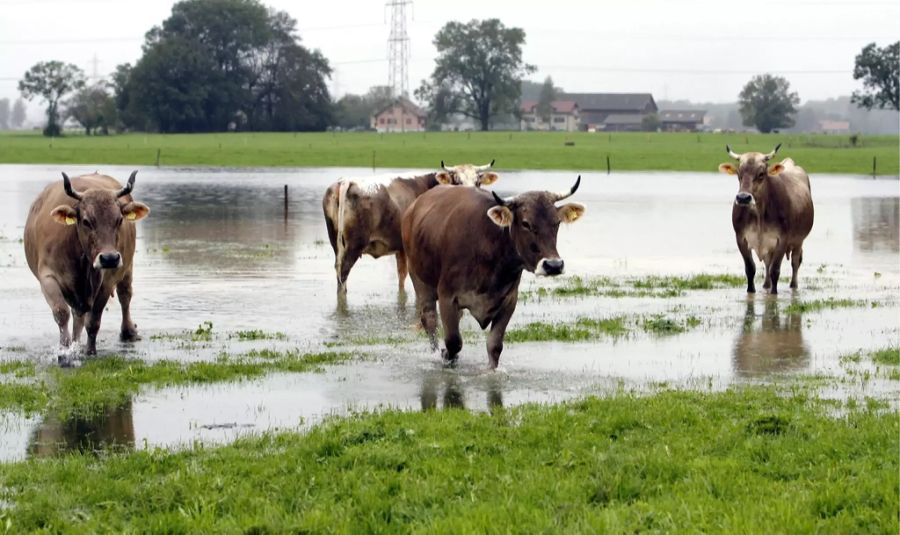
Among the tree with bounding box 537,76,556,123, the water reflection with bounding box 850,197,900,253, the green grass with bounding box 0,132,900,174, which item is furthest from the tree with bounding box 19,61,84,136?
the water reflection with bounding box 850,197,900,253

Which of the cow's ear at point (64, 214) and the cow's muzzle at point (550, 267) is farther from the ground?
the cow's ear at point (64, 214)

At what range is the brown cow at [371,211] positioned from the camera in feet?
59.2

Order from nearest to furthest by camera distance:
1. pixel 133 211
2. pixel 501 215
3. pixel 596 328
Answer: pixel 501 215 → pixel 133 211 → pixel 596 328

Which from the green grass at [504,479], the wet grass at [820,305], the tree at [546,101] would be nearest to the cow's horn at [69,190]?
the green grass at [504,479]

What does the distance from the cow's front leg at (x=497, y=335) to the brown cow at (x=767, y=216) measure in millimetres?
7010

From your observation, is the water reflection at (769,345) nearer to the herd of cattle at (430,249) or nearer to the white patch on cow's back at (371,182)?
the herd of cattle at (430,249)

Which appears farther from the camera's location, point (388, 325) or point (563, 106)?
point (563, 106)

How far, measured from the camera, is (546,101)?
175 metres

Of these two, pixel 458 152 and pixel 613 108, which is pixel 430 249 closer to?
pixel 458 152

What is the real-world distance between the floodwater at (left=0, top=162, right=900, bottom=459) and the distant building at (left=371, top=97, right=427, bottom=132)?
133 m

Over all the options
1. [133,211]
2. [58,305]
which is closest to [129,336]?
[58,305]

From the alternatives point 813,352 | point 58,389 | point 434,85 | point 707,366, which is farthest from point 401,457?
point 434,85

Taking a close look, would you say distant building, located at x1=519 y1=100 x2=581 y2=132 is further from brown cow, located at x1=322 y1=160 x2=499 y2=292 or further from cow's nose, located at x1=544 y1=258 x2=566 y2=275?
cow's nose, located at x1=544 y1=258 x2=566 y2=275

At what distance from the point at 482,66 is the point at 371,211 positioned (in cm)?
12120
